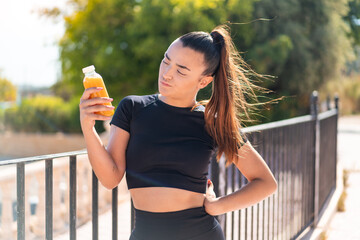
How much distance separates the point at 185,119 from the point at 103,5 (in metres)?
13.5

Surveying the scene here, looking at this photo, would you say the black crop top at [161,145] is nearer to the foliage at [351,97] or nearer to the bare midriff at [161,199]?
the bare midriff at [161,199]

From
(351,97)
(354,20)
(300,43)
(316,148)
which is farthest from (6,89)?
(316,148)

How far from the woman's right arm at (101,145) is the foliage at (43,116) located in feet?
61.2

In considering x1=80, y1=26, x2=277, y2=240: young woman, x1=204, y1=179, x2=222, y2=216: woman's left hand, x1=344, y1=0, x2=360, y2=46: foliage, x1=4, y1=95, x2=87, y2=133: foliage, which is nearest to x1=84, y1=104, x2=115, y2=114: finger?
x1=80, y1=26, x2=277, y2=240: young woman

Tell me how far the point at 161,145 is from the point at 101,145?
0.22m

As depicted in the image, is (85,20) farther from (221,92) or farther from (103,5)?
(221,92)

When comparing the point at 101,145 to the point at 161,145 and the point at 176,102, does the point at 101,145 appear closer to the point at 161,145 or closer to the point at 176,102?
the point at 161,145

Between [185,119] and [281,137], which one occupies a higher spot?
[185,119]

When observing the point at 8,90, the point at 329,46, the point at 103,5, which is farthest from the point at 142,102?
the point at 8,90

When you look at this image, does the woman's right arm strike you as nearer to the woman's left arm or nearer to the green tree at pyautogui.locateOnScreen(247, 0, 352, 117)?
the woman's left arm

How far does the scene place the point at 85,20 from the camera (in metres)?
14.7

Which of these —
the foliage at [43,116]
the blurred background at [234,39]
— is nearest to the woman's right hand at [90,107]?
the blurred background at [234,39]

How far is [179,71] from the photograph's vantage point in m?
1.62

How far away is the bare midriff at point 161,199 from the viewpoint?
1579mm
